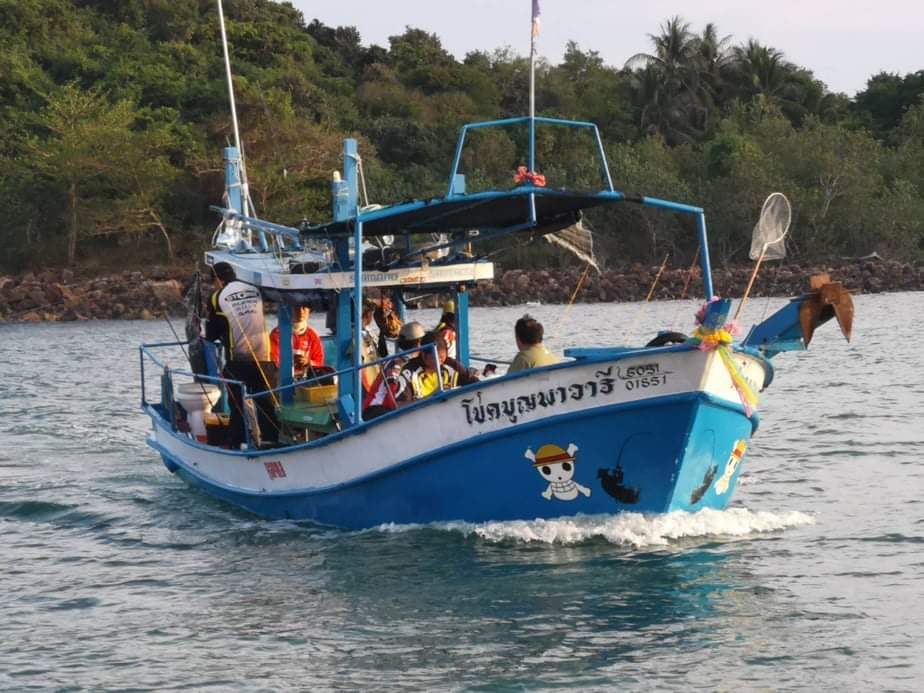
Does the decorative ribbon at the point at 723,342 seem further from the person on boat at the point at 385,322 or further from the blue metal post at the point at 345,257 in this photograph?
the person on boat at the point at 385,322

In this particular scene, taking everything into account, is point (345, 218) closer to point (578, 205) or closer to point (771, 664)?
point (578, 205)

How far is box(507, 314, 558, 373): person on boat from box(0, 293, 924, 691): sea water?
0.98 meters

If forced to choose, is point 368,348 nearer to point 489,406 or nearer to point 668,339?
point 489,406

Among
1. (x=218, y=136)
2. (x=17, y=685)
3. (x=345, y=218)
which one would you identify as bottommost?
(x=17, y=685)

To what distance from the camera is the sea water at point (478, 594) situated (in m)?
9.02

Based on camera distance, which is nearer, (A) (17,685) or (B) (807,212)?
(A) (17,685)

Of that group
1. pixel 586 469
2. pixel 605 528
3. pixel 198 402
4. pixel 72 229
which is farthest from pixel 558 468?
pixel 72 229

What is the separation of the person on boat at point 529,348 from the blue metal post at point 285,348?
9.00 feet

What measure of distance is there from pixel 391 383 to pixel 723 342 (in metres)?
3.26

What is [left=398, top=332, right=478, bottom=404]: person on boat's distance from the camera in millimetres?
12297

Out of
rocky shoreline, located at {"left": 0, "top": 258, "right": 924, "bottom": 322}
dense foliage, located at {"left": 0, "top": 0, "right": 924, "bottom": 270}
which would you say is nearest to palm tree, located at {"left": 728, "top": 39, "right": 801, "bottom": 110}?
dense foliage, located at {"left": 0, "top": 0, "right": 924, "bottom": 270}

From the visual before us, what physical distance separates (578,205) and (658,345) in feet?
5.40

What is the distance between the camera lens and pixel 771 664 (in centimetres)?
898

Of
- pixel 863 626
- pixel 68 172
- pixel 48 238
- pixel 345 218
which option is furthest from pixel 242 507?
pixel 48 238
